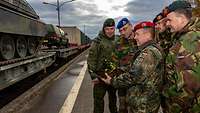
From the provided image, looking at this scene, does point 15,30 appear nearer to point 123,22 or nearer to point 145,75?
point 123,22

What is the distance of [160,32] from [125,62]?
679mm

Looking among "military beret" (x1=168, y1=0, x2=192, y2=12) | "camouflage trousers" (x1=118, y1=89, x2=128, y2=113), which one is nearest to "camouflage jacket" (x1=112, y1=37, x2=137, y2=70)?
"camouflage trousers" (x1=118, y1=89, x2=128, y2=113)

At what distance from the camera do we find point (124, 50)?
22.7 ft

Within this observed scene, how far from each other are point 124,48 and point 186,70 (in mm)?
3095

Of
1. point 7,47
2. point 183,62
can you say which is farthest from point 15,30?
point 183,62

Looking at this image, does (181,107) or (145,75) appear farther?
(145,75)

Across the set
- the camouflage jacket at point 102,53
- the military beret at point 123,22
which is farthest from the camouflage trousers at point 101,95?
the military beret at point 123,22

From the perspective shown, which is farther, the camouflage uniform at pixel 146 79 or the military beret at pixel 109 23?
the military beret at pixel 109 23

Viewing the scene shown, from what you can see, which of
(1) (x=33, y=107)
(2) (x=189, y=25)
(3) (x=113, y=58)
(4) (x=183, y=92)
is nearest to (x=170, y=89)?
(4) (x=183, y=92)

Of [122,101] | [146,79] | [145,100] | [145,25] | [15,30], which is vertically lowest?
[122,101]

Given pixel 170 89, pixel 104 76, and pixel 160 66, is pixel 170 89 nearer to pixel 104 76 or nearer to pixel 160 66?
pixel 160 66

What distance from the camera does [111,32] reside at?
7.24 m

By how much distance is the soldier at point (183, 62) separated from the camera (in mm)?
3863

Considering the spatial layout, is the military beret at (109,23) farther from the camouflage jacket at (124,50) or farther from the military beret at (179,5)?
the military beret at (179,5)
